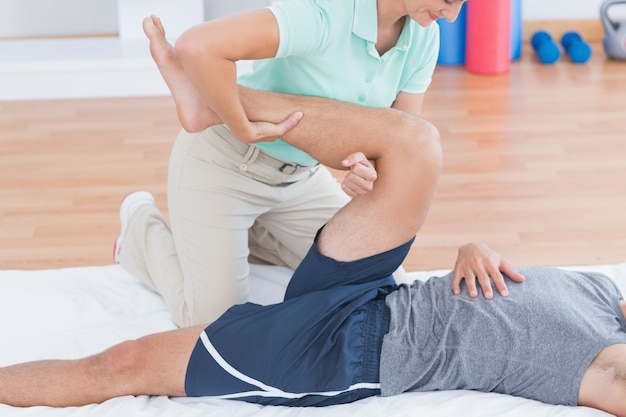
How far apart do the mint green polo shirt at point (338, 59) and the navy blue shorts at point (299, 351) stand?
35cm

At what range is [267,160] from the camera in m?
2.02

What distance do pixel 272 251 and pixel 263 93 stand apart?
629 mm

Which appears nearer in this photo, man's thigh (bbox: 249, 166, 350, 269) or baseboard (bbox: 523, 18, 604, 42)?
man's thigh (bbox: 249, 166, 350, 269)

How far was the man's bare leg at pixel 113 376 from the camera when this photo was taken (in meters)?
1.71

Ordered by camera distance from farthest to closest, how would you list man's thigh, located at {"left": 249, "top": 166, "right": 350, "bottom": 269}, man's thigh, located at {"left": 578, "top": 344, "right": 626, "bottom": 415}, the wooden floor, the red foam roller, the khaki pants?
the red foam roller
the wooden floor
man's thigh, located at {"left": 249, "top": 166, "right": 350, "bottom": 269}
the khaki pants
man's thigh, located at {"left": 578, "top": 344, "right": 626, "bottom": 415}

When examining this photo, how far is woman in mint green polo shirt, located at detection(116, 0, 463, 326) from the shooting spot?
1663 mm

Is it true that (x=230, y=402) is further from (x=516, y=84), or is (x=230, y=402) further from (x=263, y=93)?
(x=516, y=84)

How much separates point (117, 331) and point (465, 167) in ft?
4.55

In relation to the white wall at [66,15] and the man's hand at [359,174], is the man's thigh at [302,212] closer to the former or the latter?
the man's hand at [359,174]

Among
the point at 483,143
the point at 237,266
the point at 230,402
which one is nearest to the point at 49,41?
the point at 483,143

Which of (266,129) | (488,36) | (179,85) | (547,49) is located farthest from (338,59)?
(547,49)

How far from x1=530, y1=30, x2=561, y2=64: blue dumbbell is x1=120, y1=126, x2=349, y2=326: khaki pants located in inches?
76.8

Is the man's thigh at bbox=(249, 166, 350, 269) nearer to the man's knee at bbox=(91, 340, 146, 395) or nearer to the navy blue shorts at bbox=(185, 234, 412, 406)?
the navy blue shorts at bbox=(185, 234, 412, 406)

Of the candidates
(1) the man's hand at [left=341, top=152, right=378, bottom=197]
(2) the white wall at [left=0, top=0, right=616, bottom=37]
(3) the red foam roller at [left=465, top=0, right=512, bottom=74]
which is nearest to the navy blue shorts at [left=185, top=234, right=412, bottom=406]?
(1) the man's hand at [left=341, top=152, right=378, bottom=197]
